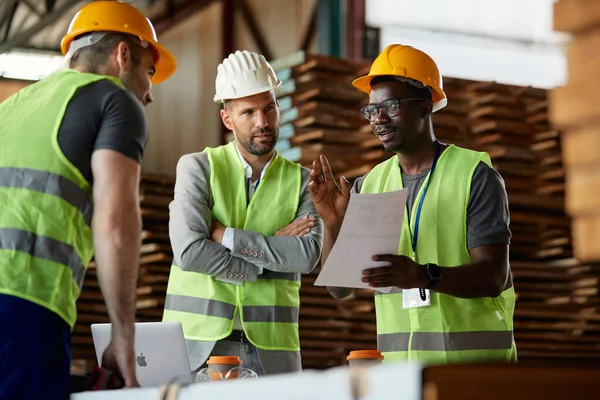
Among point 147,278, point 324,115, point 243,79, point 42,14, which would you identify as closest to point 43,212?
point 243,79

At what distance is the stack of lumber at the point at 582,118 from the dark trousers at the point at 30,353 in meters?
1.48

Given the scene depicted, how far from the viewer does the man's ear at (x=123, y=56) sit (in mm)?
3279

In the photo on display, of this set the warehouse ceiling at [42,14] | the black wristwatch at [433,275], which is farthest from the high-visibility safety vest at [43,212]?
the warehouse ceiling at [42,14]

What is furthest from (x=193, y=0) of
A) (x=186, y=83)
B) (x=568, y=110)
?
(x=568, y=110)

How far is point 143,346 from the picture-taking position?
349cm

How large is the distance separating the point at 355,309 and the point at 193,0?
974cm

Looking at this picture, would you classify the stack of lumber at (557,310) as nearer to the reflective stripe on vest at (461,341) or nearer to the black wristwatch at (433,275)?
the reflective stripe on vest at (461,341)

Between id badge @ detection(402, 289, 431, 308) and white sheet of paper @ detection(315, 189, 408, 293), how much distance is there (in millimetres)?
290

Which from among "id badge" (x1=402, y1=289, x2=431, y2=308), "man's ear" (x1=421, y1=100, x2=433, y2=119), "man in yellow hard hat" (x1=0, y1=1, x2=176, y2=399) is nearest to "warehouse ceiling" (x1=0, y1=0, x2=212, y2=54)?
"man's ear" (x1=421, y1=100, x2=433, y2=119)

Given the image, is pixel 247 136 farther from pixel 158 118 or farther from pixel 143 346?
pixel 158 118

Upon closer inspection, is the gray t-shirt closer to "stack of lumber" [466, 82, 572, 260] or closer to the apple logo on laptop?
the apple logo on laptop

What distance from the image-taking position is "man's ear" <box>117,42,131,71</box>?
3.28m

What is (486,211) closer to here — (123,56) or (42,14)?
(123,56)

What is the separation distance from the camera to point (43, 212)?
2.90 m
